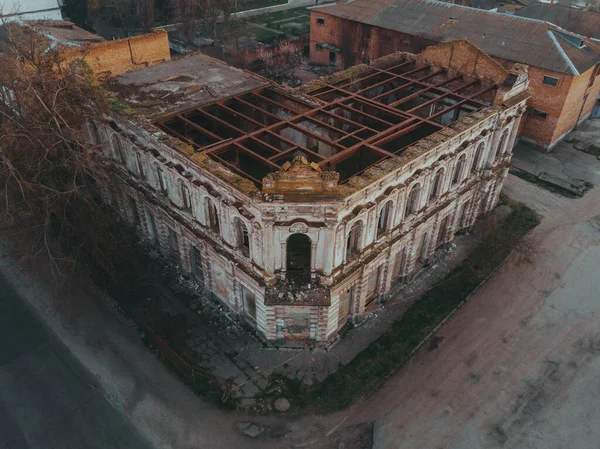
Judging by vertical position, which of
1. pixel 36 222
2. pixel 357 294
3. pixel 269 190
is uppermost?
pixel 269 190

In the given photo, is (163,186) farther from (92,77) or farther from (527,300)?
(527,300)

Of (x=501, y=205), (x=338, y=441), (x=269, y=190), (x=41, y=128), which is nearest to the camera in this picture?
(x=269, y=190)

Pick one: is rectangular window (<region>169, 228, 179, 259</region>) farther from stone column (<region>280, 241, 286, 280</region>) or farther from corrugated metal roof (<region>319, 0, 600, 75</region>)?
corrugated metal roof (<region>319, 0, 600, 75</region>)

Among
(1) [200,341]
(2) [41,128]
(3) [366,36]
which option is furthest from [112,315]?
(3) [366,36]

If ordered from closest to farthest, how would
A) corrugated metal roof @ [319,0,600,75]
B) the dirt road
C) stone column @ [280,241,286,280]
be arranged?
stone column @ [280,241,286,280], the dirt road, corrugated metal roof @ [319,0,600,75]

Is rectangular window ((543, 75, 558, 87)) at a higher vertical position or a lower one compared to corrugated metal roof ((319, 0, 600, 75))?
lower

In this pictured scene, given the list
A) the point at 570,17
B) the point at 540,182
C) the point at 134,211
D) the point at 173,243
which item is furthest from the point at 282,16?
the point at 173,243

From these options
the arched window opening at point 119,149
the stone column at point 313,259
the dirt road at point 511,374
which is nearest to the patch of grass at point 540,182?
the dirt road at point 511,374

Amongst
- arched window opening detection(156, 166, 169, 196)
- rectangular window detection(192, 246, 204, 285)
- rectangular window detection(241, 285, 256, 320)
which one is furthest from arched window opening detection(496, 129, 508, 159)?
arched window opening detection(156, 166, 169, 196)
